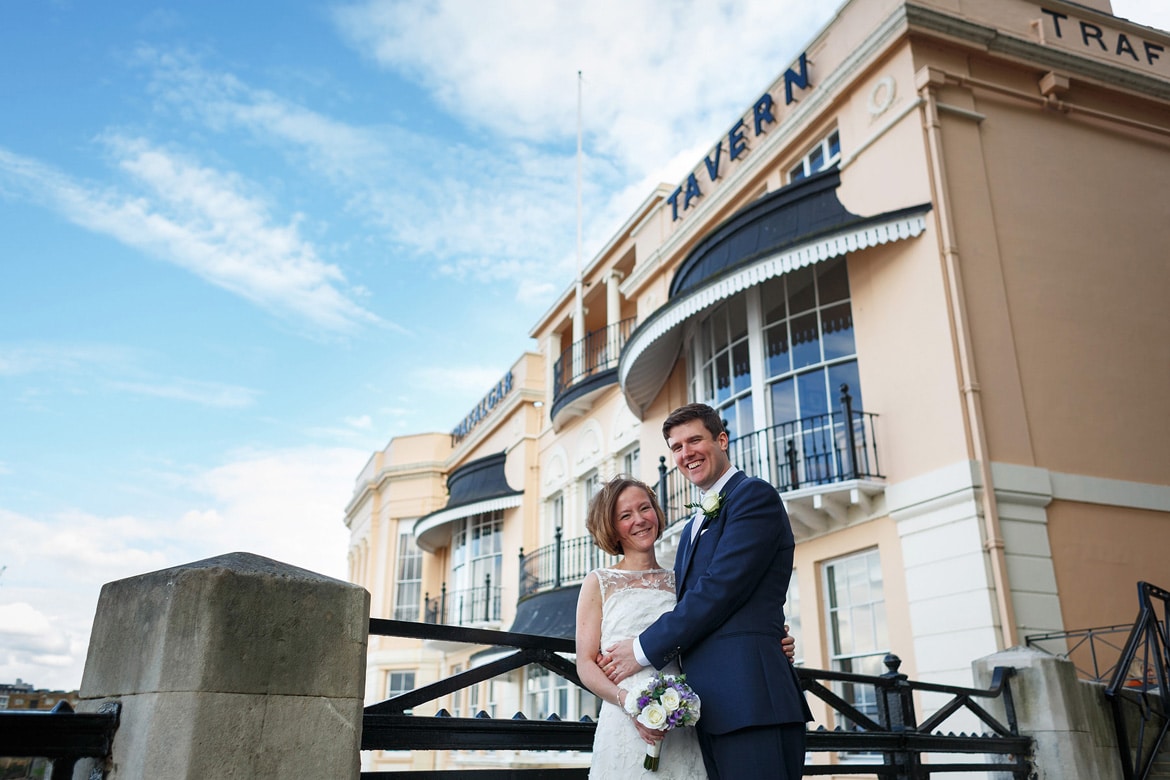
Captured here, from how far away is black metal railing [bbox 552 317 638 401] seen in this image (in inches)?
771

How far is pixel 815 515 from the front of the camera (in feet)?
35.6

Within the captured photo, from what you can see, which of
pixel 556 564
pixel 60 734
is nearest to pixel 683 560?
pixel 60 734

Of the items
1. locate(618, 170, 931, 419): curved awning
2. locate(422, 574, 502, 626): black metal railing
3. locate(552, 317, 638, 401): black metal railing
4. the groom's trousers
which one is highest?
locate(552, 317, 638, 401): black metal railing

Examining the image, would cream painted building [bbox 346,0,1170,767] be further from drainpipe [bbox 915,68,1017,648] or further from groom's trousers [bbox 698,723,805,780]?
groom's trousers [bbox 698,723,805,780]

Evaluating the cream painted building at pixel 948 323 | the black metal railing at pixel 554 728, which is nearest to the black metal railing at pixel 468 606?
the cream painted building at pixel 948 323

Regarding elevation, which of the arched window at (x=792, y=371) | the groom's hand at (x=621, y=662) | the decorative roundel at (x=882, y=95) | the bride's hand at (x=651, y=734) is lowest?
the bride's hand at (x=651, y=734)

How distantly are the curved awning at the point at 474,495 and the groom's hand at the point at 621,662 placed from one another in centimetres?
1960

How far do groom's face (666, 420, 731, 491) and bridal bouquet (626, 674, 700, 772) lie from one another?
734 mm

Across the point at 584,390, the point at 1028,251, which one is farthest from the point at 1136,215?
the point at 584,390

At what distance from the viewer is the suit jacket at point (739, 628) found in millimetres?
2803

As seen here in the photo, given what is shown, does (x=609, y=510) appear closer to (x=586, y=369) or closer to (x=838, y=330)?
(x=838, y=330)

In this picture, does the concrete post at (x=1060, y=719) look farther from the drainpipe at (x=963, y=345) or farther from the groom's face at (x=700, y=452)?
the groom's face at (x=700, y=452)

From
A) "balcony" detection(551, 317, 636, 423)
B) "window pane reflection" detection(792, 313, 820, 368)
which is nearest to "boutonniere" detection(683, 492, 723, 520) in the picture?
"window pane reflection" detection(792, 313, 820, 368)

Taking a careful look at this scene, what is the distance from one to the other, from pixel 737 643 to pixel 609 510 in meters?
0.68
